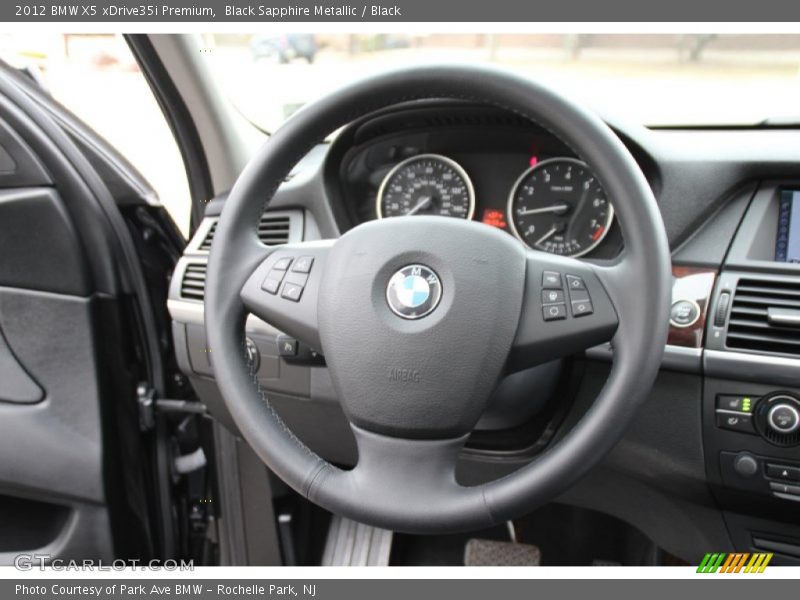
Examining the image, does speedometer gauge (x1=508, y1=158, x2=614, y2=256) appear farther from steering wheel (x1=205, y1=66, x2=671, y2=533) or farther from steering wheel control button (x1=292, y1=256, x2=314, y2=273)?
steering wheel control button (x1=292, y1=256, x2=314, y2=273)

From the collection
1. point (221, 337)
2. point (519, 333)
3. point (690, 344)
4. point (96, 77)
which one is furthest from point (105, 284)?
point (690, 344)

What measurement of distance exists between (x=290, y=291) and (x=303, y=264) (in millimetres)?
43

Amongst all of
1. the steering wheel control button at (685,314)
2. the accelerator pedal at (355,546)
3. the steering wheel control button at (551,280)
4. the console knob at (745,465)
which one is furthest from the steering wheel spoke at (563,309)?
the accelerator pedal at (355,546)

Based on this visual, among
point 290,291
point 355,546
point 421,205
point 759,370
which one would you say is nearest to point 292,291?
point 290,291

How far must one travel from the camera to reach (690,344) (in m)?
1.05

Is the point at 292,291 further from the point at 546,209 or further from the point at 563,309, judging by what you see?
the point at 546,209

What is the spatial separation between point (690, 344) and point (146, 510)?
1243 millimetres

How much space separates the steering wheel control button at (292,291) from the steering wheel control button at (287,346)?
0.19 metres

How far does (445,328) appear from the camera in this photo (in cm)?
84

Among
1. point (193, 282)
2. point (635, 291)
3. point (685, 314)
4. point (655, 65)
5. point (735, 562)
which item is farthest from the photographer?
point (193, 282)

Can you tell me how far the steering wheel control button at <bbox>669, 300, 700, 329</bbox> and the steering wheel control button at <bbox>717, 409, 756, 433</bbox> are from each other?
14 cm

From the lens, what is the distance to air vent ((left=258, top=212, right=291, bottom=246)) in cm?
134

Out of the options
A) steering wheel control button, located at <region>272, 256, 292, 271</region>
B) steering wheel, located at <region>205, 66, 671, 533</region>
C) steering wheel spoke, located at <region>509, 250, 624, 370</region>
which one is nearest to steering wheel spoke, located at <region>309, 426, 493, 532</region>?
steering wheel, located at <region>205, 66, 671, 533</region>

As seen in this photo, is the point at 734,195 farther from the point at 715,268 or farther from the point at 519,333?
the point at 519,333
